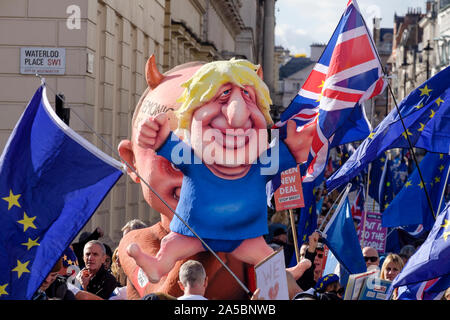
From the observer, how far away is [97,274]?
8336 mm

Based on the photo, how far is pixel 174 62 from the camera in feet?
75.4

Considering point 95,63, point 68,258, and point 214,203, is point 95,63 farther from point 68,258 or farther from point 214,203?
point 214,203

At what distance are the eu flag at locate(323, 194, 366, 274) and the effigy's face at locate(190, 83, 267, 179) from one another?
194cm

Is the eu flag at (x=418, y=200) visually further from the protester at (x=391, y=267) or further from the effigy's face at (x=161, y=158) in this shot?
the effigy's face at (x=161, y=158)

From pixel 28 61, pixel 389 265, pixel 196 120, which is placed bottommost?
pixel 389 265

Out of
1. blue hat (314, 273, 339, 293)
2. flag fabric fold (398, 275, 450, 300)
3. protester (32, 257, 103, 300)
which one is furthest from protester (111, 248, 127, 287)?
flag fabric fold (398, 275, 450, 300)

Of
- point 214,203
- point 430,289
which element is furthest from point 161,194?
point 430,289

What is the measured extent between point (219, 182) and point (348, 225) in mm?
2433

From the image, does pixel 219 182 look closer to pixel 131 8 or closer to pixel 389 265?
pixel 389 265

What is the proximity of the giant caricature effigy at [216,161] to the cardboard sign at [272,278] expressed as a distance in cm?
93

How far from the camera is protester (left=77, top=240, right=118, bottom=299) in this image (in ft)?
27.1

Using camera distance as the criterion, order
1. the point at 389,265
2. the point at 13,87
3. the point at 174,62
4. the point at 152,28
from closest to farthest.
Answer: the point at 389,265 → the point at 13,87 → the point at 152,28 → the point at 174,62

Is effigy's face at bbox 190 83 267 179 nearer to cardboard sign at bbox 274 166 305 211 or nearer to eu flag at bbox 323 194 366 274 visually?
eu flag at bbox 323 194 366 274

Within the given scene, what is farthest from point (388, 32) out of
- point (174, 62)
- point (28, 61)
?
point (28, 61)
